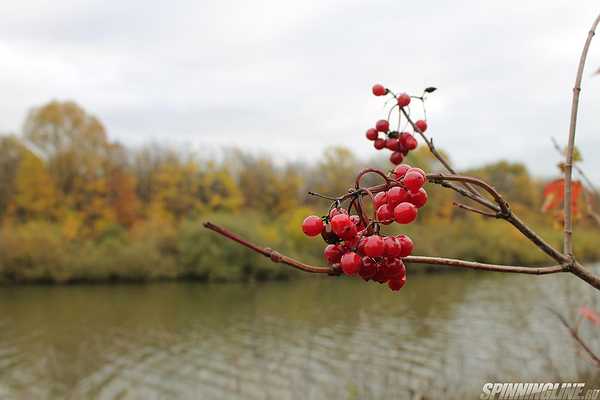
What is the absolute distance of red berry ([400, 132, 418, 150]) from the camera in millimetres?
1800

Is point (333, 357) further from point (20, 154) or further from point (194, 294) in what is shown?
point (20, 154)

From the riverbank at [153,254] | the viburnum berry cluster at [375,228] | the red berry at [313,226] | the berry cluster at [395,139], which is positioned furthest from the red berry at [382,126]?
the riverbank at [153,254]

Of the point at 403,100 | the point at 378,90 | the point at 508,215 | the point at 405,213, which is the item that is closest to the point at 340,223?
the point at 405,213

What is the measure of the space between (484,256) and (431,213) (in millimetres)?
5948

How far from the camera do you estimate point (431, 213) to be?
4609cm

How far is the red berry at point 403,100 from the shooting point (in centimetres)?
189

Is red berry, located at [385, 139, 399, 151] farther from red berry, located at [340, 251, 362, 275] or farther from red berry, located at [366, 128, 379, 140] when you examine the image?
red berry, located at [340, 251, 362, 275]

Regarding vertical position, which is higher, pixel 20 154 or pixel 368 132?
pixel 20 154

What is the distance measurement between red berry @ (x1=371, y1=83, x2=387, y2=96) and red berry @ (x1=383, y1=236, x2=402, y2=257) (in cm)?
111

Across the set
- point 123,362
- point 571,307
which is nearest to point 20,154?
point 123,362

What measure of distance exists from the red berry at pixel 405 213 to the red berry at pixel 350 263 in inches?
4.6

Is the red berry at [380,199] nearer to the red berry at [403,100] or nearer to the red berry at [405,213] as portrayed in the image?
the red berry at [405,213]

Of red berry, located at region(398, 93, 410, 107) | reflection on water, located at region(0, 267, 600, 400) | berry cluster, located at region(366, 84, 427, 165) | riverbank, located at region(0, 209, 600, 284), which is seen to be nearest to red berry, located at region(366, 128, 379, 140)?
berry cluster, located at region(366, 84, 427, 165)

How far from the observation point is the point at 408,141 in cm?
182
